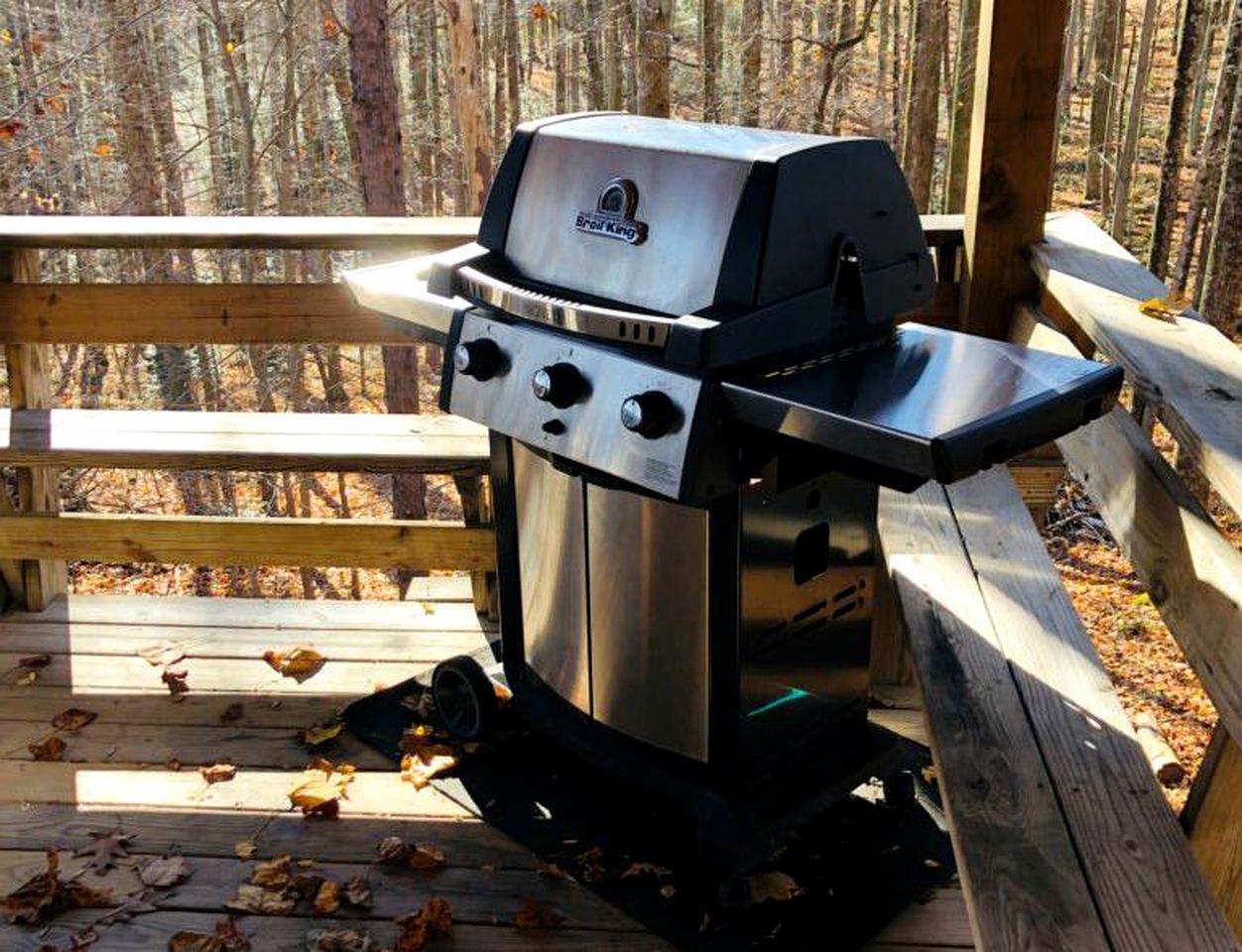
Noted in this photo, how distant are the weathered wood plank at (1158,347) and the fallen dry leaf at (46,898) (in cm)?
207

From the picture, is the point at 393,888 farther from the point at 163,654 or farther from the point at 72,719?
the point at 163,654

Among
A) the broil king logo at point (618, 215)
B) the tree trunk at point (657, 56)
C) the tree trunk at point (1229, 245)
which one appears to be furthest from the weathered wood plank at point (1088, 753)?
the tree trunk at point (657, 56)

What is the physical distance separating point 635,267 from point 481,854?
1.26m

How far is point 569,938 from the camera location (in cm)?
219

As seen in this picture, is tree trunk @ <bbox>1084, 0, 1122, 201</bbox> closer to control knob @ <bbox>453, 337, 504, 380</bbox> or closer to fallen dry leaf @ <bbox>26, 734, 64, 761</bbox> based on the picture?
control knob @ <bbox>453, 337, 504, 380</bbox>

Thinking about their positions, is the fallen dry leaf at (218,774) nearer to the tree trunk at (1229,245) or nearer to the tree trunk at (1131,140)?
the tree trunk at (1229,245)

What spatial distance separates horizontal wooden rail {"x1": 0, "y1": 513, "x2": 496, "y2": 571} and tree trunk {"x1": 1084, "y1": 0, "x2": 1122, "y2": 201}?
45.6 ft

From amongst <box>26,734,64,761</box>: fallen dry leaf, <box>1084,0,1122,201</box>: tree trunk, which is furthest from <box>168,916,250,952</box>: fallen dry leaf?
<box>1084,0,1122,201</box>: tree trunk

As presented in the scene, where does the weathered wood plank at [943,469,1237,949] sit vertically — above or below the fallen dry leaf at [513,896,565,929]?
above

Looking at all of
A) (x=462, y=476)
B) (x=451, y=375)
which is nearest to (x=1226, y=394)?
(x=451, y=375)

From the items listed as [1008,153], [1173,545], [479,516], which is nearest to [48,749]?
[479,516]

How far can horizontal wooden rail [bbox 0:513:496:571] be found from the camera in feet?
10.3

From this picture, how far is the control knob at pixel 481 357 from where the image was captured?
6.76 feet

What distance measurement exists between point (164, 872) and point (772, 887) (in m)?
1.19
